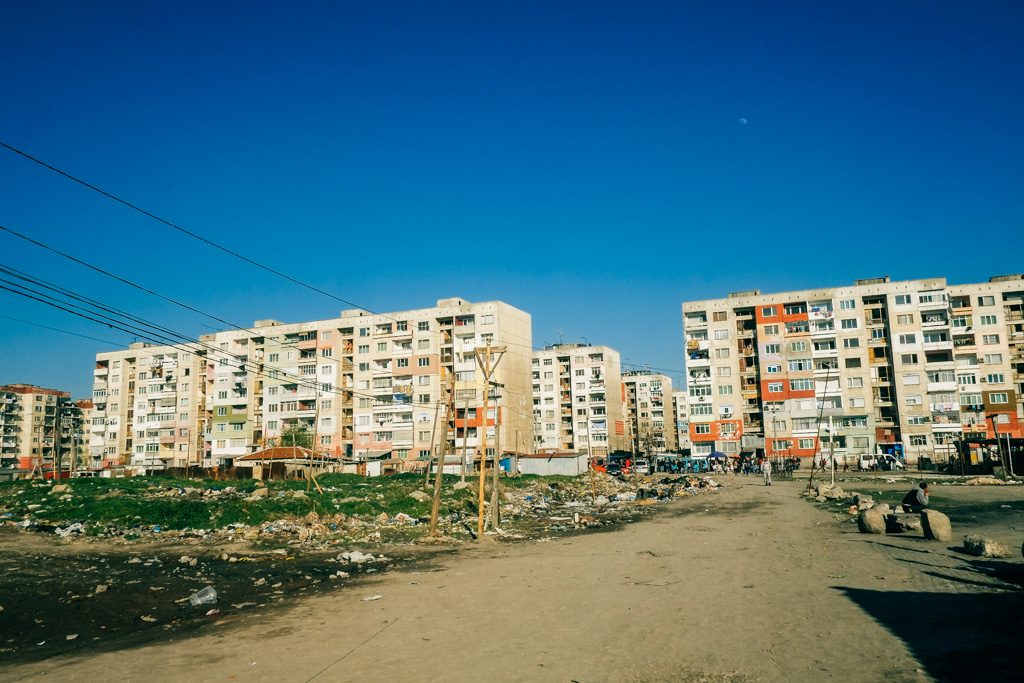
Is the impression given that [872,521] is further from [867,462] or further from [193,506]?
[867,462]

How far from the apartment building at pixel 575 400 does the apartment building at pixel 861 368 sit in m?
29.4

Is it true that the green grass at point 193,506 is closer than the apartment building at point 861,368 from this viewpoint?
Yes

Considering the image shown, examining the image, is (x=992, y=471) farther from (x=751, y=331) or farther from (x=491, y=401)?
(x=491, y=401)

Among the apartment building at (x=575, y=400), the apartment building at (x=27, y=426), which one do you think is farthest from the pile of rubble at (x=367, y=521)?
the apartment building at (x=27, y=426)

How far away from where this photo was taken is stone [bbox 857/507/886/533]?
67.8 ft

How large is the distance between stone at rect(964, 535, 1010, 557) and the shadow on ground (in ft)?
10.3

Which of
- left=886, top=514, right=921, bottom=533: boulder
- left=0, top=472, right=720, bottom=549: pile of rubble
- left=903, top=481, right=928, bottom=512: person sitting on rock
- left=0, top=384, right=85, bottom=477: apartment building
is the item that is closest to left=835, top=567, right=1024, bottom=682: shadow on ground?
left=886, top=514, right=921, bottom=533: boulder

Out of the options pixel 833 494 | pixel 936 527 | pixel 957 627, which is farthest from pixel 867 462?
pixel 957 627

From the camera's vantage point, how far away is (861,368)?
78.8 metres

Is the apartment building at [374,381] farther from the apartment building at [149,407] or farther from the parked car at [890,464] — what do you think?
the parked car at [890,464]

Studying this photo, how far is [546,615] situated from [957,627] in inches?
257

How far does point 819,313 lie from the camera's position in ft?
265

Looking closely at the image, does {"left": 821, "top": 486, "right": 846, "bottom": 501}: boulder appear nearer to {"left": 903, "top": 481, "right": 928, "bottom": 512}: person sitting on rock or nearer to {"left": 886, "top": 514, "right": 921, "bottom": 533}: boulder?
{"left": 903, "top": 481, "right": 928, "bottom": 512}: person sitting on rock

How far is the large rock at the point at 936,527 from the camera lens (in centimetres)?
1828
